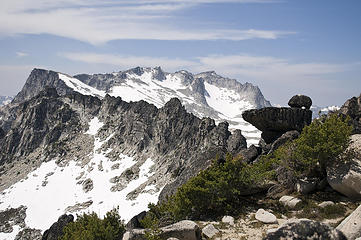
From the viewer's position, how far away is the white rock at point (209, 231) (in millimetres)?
17513

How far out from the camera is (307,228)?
1167 cm

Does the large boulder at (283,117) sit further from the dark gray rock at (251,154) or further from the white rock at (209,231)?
the white rock at (209,231)

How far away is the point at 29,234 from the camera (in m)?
115

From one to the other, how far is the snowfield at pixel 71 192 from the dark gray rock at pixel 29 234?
311 cm

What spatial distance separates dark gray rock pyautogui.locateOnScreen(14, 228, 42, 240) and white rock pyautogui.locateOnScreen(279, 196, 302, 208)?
378 ft

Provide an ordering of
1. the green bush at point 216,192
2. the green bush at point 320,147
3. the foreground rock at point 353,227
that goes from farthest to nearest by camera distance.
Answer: the green bush at point 216,192
the green bush at point 320,147
the foreground rock at point 353,227

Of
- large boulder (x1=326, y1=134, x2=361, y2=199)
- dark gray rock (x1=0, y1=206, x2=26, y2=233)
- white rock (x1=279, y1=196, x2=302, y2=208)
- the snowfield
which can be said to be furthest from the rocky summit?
dark gray rock (x1=0, y1=206, x2=26, y2=233)

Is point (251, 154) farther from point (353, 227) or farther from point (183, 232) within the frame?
point (353, 227)

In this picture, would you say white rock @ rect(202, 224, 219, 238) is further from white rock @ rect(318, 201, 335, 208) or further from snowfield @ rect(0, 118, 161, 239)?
snowfield @ rect(0, 118, 161, 239)

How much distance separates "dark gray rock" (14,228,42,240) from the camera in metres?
112

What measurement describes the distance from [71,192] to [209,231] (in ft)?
500

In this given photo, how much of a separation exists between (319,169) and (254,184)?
526 cm

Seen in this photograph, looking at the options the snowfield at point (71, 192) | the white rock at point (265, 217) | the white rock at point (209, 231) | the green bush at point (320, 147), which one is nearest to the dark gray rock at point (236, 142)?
the snowfield at point (71, 192)

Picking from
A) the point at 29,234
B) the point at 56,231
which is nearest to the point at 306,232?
the point at 56,231
